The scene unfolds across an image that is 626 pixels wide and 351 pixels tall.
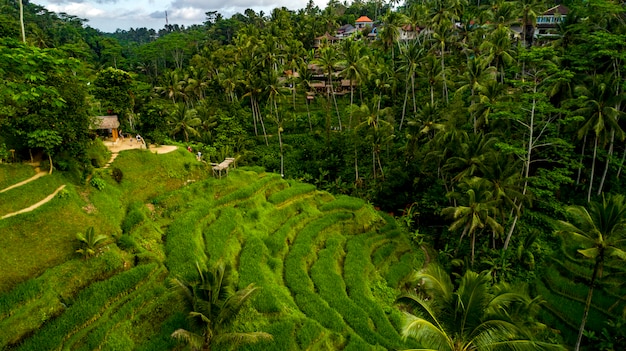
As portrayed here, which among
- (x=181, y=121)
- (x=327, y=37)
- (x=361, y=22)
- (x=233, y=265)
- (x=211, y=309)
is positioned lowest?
(x=233, y=265)

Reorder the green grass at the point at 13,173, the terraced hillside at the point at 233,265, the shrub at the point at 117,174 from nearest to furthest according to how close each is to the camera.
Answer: the terraced hillside at the point at 233,265 → the green grass at the point at 13,173 → the shrub at the point at 117,174

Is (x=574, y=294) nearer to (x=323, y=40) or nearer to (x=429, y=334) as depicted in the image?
(x=429, y=334)

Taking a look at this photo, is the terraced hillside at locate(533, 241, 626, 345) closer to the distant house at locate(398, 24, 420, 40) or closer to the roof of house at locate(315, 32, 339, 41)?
the distant house at locate(398, 24, 420, 40)

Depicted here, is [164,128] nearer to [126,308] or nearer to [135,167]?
[135,167]

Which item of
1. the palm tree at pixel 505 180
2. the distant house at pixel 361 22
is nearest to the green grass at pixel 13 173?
the palm tree at pixel 505 180

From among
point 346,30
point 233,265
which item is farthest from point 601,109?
point 346,30

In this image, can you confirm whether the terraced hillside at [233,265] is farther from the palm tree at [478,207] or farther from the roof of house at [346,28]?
the roof of house at [346,28]
